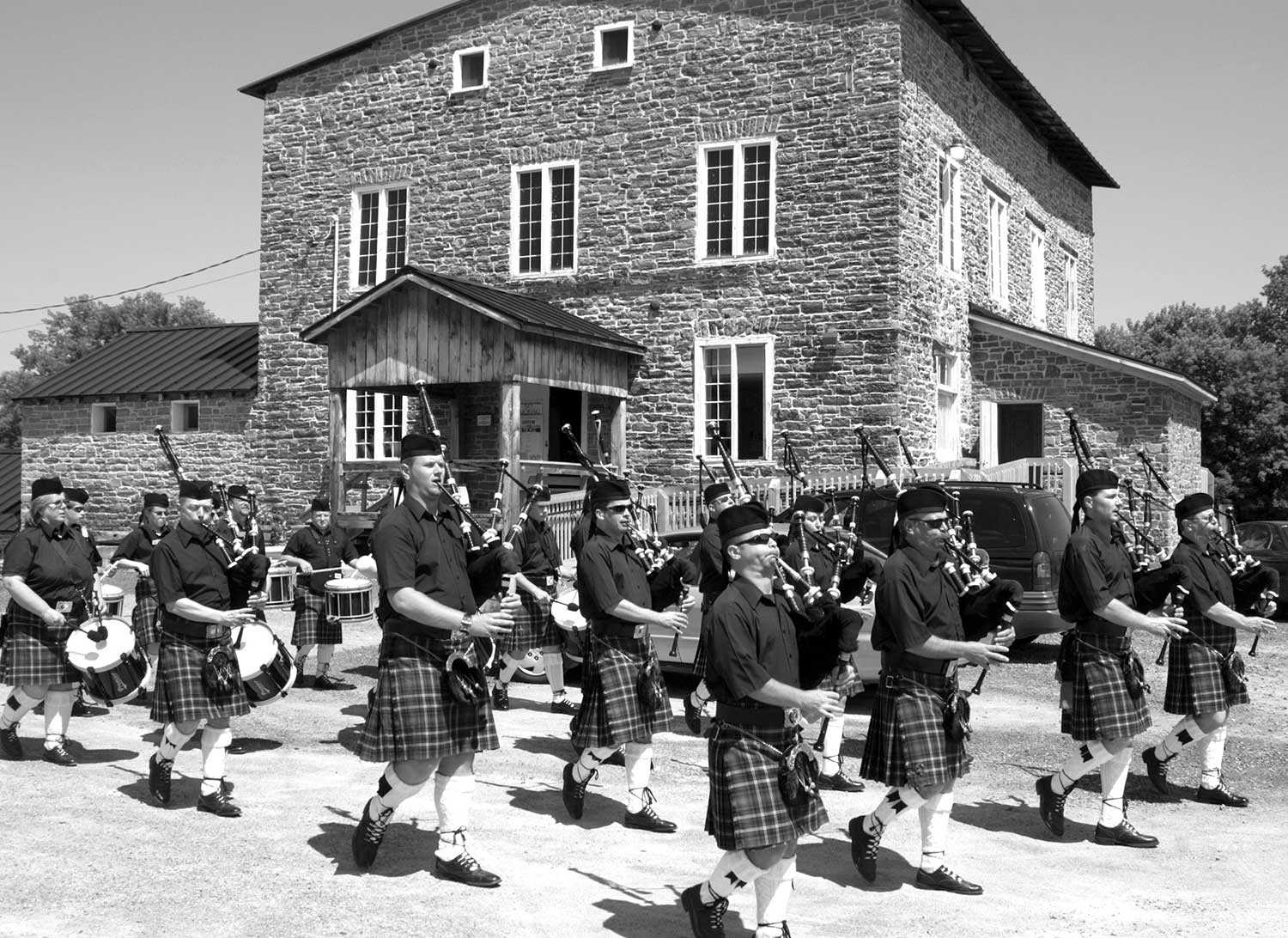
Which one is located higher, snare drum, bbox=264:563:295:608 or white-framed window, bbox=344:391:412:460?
white-framed window, bbox=344:391:412:460

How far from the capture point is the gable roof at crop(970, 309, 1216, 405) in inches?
810

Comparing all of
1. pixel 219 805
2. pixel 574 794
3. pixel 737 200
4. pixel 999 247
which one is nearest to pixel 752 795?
pixel 574 794

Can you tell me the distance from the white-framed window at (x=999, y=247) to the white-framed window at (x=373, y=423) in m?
11.4

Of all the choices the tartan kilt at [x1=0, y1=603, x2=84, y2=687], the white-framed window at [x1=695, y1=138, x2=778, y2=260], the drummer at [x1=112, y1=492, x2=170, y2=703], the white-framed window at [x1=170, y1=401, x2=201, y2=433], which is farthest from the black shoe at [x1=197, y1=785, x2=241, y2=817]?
the white-framed window at [x1=170, y1=401, x2=201, y2=433]

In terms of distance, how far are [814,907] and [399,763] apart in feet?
6.86

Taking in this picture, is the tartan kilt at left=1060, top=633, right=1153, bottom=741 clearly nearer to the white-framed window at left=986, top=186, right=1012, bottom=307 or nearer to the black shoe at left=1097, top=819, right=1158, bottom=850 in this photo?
the black shoe at left=1097, top=819, right=1158, bottom=850

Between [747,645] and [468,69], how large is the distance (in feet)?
66.6

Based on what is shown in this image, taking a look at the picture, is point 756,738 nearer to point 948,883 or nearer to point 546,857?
point 948,883

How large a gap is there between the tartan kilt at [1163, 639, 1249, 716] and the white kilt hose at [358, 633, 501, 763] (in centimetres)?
437

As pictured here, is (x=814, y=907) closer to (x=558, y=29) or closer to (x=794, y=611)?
(x=794, y=611)

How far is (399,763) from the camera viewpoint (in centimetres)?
610

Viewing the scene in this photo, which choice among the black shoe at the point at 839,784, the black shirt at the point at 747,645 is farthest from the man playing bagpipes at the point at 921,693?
the black shoe at the point at 839,784

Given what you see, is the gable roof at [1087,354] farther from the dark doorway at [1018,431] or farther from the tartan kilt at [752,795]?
the tartan kilt at [752,795]

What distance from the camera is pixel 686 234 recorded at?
21188 mm
